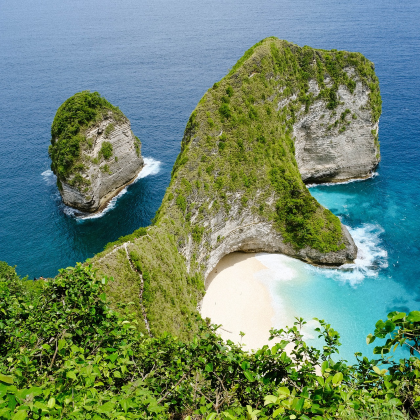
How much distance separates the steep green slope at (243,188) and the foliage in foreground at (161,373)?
578 inches

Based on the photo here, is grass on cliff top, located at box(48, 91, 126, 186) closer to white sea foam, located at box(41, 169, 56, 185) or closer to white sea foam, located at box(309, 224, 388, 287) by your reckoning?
white sea foam, located at box(41, 169, 56, 185)

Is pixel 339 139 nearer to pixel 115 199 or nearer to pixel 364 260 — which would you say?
pixel 364 260

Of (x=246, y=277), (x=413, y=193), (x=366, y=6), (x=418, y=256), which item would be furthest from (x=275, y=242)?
(x=366, y=6)

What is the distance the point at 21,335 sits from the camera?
1156 cm

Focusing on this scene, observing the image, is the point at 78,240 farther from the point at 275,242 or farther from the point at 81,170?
the point at 275,242

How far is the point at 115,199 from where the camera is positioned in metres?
60.4

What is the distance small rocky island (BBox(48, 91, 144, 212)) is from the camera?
170 ft

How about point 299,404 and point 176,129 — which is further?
point 176,129

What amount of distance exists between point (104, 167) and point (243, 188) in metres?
28.0

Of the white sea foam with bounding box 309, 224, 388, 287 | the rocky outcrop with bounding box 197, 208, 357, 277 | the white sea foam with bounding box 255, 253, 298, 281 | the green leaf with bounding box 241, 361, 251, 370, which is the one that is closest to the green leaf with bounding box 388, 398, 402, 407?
the green leaf with bounding box 241, 361, 251, 370

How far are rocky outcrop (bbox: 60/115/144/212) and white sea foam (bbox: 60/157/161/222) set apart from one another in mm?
803

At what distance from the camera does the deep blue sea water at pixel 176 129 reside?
41875 millimetres

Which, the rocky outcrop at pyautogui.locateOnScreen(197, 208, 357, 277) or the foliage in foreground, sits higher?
the foliage in foreground

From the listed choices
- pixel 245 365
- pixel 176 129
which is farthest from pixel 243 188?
pixel 176 129
